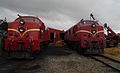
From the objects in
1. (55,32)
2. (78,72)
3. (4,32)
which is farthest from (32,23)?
(55,32)

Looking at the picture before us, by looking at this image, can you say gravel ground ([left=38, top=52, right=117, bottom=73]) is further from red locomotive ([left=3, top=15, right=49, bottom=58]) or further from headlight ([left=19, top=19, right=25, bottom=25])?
headlight ([left=19, top=19, right=25, bottom=25])

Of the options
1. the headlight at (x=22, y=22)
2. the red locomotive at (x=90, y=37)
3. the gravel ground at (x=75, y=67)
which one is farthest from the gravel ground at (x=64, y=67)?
the red locomotive at (x=90, y=37)

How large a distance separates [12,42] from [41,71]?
15.7ft

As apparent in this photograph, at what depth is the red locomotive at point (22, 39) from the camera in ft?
44.1

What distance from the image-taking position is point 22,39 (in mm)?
13531

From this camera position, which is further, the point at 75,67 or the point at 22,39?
the point at 22,39

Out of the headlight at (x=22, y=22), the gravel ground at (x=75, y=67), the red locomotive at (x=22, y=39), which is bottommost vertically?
the gravel ground at (x=75, y=67)

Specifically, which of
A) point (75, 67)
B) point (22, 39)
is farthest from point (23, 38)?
point (75, 67)

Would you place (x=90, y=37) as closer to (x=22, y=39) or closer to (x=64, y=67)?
(x=22, y=39)

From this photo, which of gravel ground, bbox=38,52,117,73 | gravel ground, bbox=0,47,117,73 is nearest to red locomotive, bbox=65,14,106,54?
gravel ground, bbox=0,47,117,73

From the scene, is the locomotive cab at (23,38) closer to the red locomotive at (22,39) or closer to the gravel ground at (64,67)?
the red locomotive at (22,39)

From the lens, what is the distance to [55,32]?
35.4m

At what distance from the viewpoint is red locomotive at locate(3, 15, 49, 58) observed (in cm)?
1345

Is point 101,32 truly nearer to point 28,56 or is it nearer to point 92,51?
point 92,51
